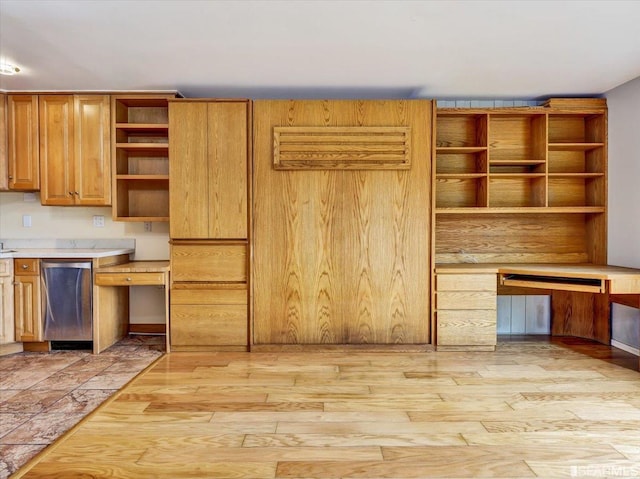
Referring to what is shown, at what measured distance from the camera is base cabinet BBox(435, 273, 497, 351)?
340 centimetres

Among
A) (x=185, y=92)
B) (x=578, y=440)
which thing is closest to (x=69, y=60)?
(x=185, y=92)

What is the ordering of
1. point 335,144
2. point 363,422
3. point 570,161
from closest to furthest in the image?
point 363,422 < point 335,144 < point 570,161

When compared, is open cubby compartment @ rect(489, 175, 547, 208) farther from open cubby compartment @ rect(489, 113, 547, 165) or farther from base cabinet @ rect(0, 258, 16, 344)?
base cabinet @ rect(0, 258, 16, 344)

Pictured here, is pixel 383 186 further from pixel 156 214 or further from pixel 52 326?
pixel 52 326

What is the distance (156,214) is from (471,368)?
315 cm

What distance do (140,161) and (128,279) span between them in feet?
4.02

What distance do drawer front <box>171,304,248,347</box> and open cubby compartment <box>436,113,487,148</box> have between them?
8.17 feet

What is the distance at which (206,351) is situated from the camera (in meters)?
3.44

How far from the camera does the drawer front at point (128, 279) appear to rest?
11.0 ft

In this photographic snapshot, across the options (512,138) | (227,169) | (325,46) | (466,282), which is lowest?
(466,282)

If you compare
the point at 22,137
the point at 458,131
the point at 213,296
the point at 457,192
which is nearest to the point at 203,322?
the point at 213,296

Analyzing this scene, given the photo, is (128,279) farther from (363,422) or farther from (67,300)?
(363,422)

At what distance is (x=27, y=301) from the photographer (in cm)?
340

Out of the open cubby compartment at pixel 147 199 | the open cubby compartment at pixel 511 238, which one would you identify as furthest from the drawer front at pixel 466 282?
the open cubby compartment at pixel 147 199
